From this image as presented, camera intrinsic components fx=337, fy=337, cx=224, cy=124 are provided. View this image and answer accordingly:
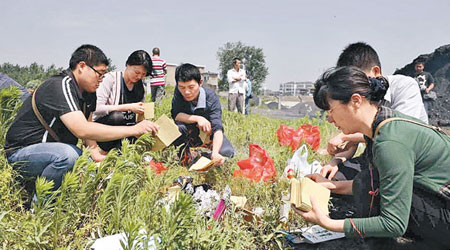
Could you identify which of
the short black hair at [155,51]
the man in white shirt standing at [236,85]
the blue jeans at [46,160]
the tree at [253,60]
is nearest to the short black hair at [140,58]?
the blue jeans at [46,160]

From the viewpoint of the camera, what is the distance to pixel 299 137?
3451mm

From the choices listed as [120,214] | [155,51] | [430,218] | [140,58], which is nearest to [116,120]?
[140,58]

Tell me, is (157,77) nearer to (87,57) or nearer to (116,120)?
(116,120)

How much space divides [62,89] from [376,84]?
1.67 meters

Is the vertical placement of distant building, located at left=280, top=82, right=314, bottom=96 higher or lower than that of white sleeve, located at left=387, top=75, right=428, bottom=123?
lower

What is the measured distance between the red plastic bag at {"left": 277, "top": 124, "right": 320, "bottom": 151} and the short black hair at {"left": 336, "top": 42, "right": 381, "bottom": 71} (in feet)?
4.31

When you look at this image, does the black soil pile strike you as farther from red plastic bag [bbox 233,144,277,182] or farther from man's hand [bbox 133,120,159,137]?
man's hand [bbox 133,120,159,137]

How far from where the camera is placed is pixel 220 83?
4203cm

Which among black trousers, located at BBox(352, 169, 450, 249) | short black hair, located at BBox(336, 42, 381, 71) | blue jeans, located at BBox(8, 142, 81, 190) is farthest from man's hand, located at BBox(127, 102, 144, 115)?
black trousers, located at BBox(352, 169, 450, 249)

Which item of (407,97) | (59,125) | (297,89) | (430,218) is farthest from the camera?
(297,89)

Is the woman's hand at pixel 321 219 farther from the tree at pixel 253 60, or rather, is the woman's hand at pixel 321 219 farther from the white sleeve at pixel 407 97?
the tree at pixel 253 60

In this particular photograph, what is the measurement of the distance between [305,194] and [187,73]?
5.06 feet

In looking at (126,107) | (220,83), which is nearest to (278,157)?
(126,107)

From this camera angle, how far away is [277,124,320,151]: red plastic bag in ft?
11.1
